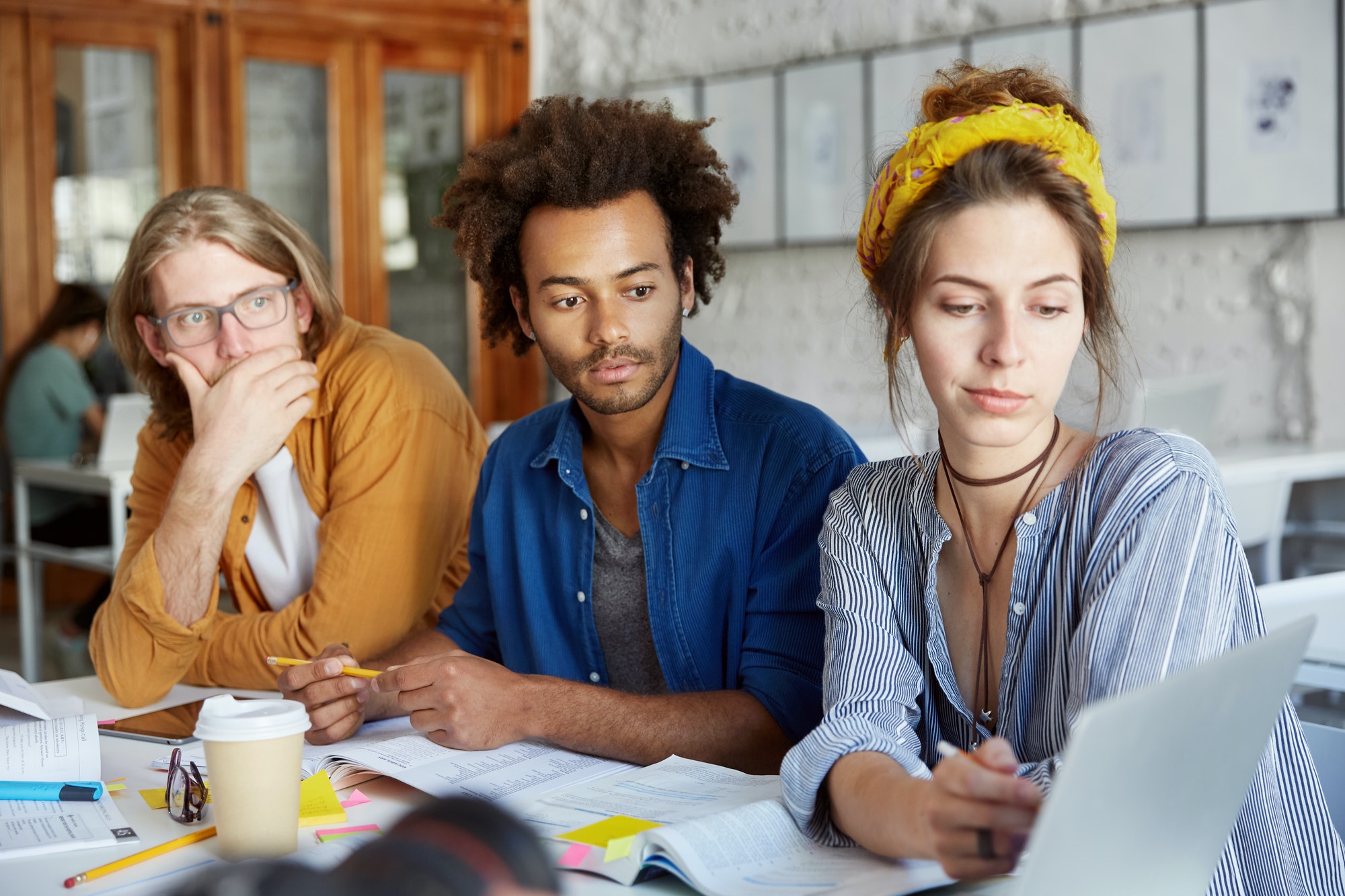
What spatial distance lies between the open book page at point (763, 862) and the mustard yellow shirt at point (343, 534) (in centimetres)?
86

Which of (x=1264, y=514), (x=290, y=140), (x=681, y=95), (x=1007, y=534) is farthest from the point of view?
(x=290, y=140)

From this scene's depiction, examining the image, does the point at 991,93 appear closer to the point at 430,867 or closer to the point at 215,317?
the point at 430,867

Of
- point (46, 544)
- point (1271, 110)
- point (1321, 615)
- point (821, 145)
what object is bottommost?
point (46, 544)

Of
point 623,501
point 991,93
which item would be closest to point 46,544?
point 623,501

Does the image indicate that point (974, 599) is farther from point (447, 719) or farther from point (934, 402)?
point (447, 719)

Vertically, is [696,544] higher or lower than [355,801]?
higher

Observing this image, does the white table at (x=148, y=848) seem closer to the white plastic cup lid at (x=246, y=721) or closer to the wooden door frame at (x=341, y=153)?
the white plastic cup lid at (x=246, y=721)

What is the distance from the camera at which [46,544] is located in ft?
14.0

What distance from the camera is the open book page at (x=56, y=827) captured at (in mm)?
1019

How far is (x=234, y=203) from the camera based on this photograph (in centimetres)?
185

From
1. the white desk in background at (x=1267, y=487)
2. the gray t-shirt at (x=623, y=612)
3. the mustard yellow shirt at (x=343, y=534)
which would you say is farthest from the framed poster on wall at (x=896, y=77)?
the gray t-shirt at (x=623, y=612)

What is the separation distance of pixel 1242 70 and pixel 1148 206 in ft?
1.61

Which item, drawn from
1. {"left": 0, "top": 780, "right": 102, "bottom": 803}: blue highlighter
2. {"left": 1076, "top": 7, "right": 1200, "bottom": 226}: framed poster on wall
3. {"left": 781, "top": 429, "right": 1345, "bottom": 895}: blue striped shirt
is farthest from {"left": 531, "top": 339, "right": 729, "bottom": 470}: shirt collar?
{"left": 1076, "top": 7, "right": 1200, "bottom": 226}: framed poster on wall

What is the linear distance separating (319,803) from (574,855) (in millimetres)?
275
